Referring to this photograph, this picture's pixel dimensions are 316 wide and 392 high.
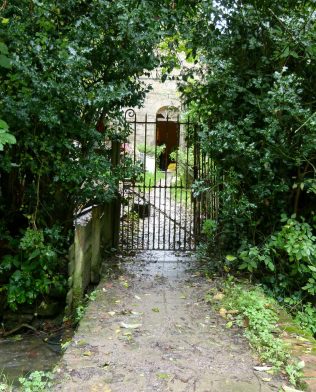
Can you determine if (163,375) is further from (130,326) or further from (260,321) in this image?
(260,321)

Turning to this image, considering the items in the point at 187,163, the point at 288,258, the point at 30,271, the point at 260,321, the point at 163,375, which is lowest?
the point at 163,375

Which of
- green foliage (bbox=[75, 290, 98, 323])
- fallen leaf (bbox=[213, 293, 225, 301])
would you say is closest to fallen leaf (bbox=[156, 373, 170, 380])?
green foliage (bbox=[75, 290, 98, 323])

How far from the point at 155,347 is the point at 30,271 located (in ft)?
7.65

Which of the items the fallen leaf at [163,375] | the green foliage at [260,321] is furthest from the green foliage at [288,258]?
the fallen leaf at [163,375]

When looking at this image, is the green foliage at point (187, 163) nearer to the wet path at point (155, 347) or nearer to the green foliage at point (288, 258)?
the green foliage at point (288, 258)

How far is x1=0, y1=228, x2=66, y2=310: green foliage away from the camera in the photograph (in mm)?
5391

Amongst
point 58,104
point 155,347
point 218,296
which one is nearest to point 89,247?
point 218,296

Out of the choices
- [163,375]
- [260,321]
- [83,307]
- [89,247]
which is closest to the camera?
[163,375]

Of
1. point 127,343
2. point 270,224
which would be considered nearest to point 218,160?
point 270,224

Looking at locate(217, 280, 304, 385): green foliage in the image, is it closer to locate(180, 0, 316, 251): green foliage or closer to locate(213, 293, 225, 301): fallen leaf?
locate(213, 293, 225, 301): fallen leaf

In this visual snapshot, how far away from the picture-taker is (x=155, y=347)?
12.7 feet

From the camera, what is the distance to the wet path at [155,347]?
10.6 feet

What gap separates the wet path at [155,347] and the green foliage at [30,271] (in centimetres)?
73

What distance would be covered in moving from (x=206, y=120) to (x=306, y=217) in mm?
2063
